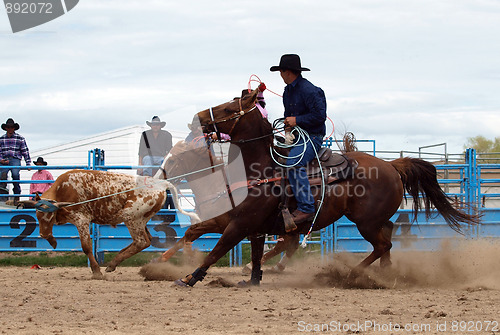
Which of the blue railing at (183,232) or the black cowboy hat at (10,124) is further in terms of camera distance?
the black cowboy hat at (10,124)

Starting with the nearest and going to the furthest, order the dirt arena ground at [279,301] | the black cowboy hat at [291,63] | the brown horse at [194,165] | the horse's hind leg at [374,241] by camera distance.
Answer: the dirt arena ground at [279,301] < the black cowboy hat at [291,63] < the horse's hind leg at [374,241] < the brown horse at [194,165]

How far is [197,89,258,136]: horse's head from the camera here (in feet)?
21.5

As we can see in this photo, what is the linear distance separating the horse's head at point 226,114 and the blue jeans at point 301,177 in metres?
0.69

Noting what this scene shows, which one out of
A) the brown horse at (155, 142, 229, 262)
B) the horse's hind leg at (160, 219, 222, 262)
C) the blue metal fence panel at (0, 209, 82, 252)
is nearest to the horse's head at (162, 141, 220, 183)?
the brown horse at (155, 142, 229, 262)

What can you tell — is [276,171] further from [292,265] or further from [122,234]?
[122,234]

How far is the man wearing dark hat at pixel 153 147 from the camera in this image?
10109 mm

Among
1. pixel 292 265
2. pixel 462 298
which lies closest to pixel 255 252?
pixel 462 298

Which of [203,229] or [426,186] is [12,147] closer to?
[203,229]

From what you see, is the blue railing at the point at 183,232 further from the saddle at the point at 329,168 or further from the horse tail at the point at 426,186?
the saddle at the point at 329,168

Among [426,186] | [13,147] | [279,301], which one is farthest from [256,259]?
[13,147]

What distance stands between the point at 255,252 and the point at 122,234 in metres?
3.97

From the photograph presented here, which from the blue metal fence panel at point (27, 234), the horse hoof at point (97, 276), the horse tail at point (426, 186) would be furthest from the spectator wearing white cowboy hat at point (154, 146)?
the horse tail at point (426, 186)

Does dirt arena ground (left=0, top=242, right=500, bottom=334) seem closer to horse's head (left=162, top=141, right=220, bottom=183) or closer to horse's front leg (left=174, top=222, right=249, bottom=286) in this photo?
horse's front leg (left=174, top=222, right=249, bottom=286)

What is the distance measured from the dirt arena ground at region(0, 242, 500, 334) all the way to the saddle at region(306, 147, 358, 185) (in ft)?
3.87
